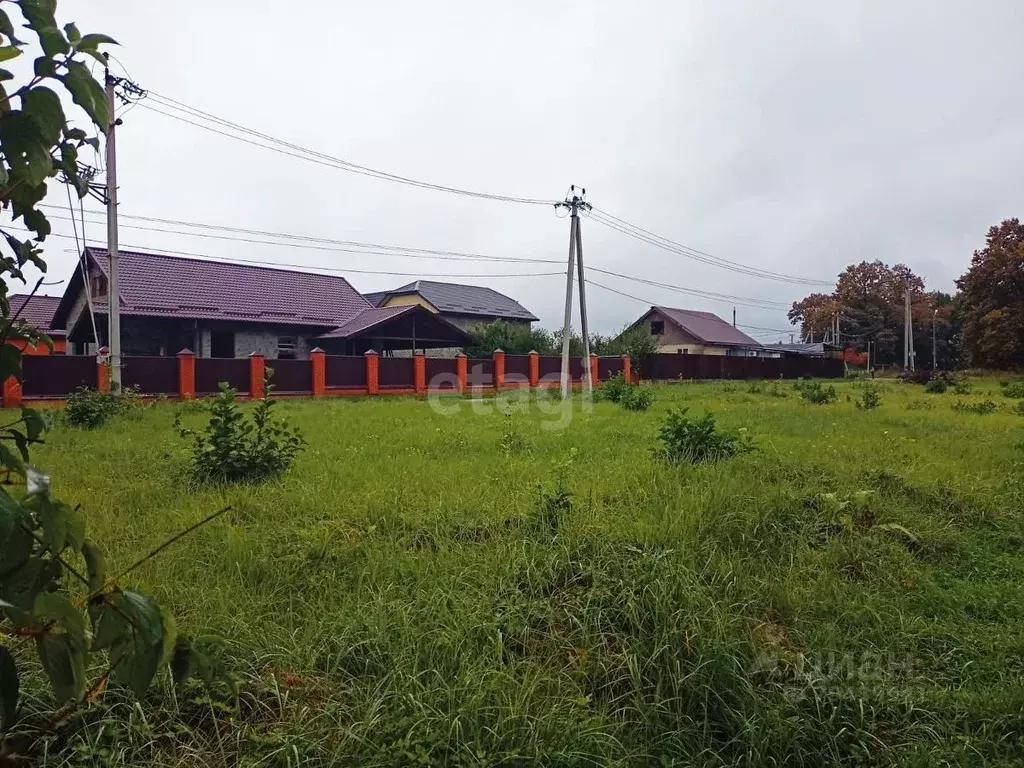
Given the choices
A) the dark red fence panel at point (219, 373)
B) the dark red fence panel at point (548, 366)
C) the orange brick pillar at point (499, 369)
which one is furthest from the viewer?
the dark red fence panel at point (548, 366)

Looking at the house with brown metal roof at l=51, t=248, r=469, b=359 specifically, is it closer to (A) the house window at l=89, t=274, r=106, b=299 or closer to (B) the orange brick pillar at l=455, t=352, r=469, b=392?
(A) the house window at l=89, t=274, r=106, b=299

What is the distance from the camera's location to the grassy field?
78.7 inches

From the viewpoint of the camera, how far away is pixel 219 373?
15.0 metres

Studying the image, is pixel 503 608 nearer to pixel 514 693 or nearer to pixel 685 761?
pixel 514 693

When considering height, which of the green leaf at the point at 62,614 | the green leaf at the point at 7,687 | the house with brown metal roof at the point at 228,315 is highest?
the house with brown metal roof at the point at 228,315

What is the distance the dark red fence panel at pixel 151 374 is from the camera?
1362 cm

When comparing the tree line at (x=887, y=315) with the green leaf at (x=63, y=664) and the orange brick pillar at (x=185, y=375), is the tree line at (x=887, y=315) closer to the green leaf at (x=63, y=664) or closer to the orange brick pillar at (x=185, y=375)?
the orange brick pillar at (x=185, y=375)

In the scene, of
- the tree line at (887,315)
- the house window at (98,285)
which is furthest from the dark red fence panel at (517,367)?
the tree line at (887,315)

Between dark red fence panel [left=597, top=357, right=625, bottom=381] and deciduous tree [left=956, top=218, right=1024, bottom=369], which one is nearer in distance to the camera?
dark red fence panel [left=597, top=357, right=625, bottom=381]

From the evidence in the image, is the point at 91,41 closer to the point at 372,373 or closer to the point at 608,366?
the point at 372,373

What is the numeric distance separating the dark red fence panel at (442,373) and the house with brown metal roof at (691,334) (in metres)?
19.5

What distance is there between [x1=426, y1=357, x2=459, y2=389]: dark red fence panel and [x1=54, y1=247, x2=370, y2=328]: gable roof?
14.5ft

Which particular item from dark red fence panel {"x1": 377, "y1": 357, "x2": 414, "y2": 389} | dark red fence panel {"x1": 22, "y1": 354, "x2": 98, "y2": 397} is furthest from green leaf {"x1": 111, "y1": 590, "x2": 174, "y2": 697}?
dark red fence panel {"x1": 377, "y1": 357, "x2": 414, "y2": 389}

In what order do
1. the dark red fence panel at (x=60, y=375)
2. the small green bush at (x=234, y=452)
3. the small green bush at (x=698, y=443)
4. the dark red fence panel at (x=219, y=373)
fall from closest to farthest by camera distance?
the small green bush at (x=234, y=452) < the small green bush at (x=698, y=443) < the dark red fence panel at (x=60, y=375) < the dark red fence panel at (x=219, y=373)
